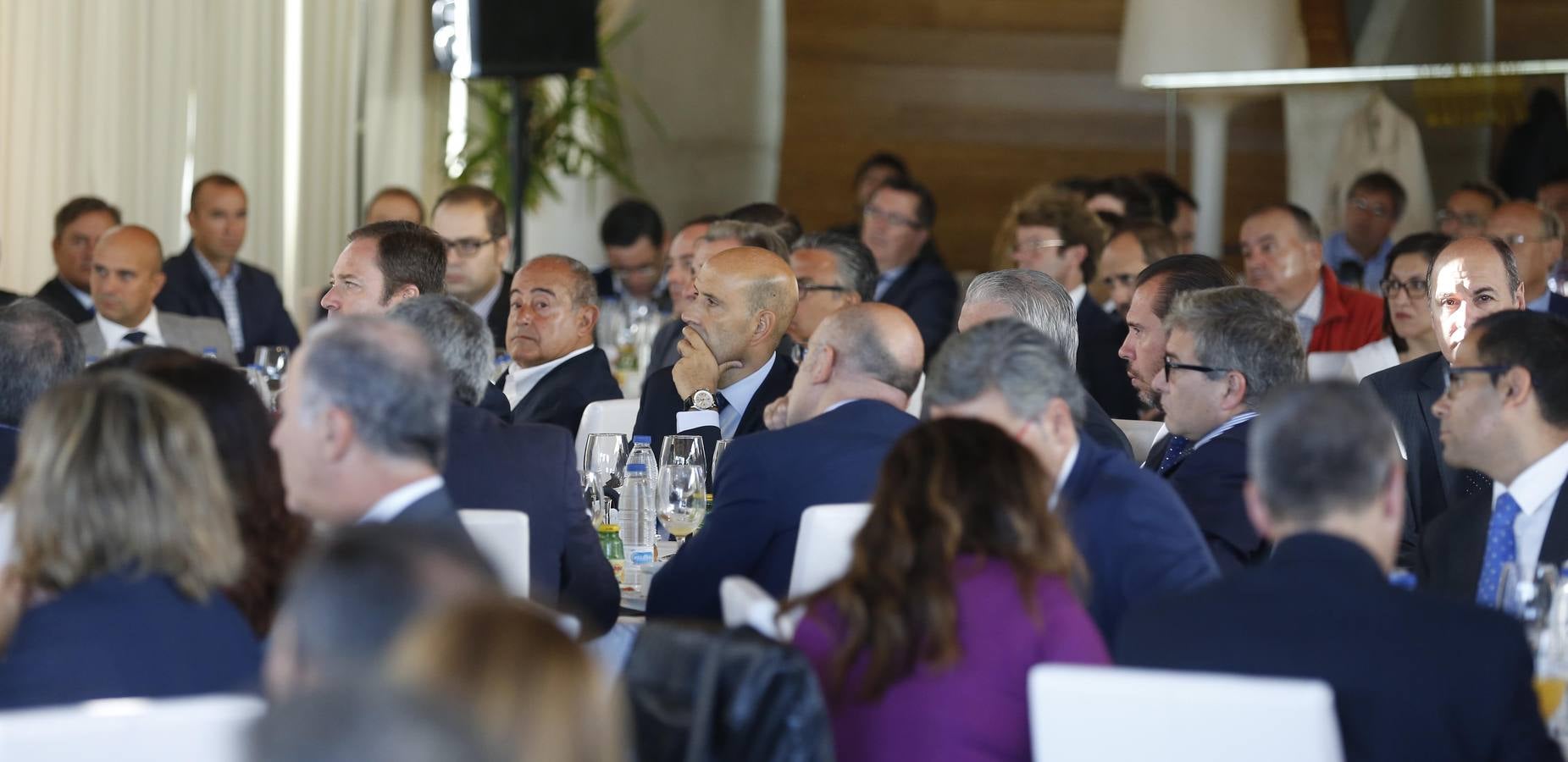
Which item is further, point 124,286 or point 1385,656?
point 124,286

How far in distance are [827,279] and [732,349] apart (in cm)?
106

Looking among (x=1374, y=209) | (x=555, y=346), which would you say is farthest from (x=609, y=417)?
(x=1374, y=209)

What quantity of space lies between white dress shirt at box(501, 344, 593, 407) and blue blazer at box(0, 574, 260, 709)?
3.16 m

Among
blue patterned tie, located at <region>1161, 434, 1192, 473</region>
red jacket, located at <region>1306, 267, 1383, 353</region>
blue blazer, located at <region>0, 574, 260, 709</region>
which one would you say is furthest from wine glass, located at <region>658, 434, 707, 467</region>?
red jacket, located at <region>1306, 267, 1383, 353</region>

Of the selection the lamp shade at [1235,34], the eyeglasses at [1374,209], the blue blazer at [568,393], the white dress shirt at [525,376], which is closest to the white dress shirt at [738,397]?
the blue blazer at [568,393]

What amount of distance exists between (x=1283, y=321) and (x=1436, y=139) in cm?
778

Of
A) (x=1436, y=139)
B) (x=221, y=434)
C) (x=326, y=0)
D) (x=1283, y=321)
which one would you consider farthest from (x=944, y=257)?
(x=221, y=434)

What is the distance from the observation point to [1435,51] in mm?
11031

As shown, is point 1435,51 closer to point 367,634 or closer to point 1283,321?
point 1283,321

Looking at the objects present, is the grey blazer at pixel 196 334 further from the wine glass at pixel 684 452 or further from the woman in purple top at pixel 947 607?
the woman in purple top at pixel 947 607

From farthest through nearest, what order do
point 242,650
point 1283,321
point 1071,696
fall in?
point 1283,321 < point 242,650 < point 1071,696

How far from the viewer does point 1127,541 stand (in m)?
2.91

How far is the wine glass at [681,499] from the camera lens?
4.27 meters

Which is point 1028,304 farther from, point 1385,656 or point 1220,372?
point 1385,656
